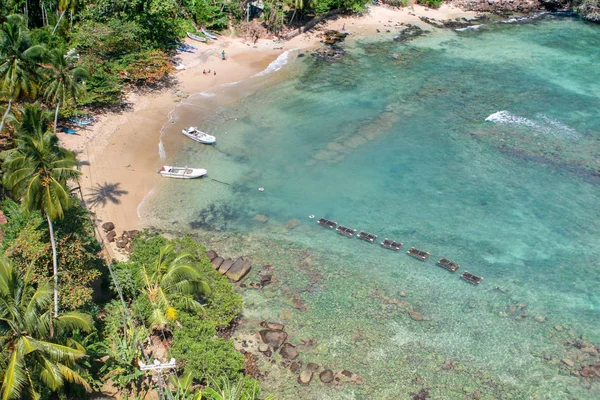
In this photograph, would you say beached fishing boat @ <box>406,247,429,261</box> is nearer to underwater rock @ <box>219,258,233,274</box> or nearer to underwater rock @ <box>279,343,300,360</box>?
underwater rock @ <box>279,343,300,360</box>

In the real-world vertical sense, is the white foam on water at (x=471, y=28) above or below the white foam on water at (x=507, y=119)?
above

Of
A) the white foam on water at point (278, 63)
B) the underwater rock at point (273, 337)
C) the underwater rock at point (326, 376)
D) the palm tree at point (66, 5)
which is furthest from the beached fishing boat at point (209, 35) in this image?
the underwater rock at point (326, 376)

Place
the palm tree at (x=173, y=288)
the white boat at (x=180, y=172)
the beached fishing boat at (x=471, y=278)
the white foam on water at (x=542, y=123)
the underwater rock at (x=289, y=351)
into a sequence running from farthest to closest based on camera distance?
the white foam on water at (x=542, y=123) < the white boat at (x=180, y=172) < the beached fishing boat at (x=471, y=278) < the underwater rock at (x=289, y=351) < the palm tree at (x=173, y=288)

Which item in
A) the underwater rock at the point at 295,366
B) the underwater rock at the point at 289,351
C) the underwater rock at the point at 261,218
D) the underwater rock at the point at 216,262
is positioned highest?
the underwater rock at the point at 261,218

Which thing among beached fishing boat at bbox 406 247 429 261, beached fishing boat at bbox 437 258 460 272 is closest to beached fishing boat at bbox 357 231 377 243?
beached fishing boat at bbox 406 247 429 261

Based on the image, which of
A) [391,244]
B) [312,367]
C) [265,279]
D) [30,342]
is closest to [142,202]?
[265,279]

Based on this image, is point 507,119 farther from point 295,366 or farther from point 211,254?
point 295,366

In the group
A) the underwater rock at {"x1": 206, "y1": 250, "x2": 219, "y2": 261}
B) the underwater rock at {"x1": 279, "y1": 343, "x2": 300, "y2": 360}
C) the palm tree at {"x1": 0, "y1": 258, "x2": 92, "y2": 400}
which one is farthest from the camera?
the underwater rock at {"x1": 206, "y1": 250, "x2": 219, "y2": 261}

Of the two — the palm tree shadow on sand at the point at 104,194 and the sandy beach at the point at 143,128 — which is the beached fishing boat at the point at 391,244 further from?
the palm tree shadow on sand at the point at 104,194
